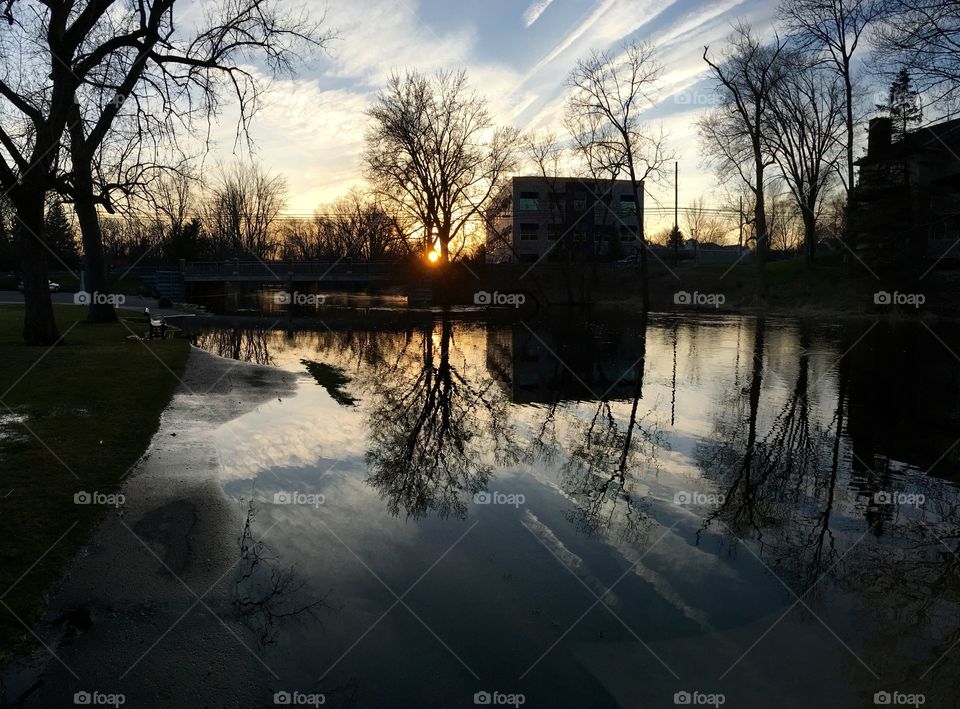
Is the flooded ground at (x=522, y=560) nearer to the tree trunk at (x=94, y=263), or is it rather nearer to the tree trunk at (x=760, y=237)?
the tree trunk at (x=94, y=263)

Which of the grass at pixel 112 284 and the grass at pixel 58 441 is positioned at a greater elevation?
the grass at pixel 112 284

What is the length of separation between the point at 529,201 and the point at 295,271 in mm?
46645

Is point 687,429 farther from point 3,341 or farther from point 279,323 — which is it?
point 279,323

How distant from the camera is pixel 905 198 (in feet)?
122

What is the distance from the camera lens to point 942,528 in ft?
22.9

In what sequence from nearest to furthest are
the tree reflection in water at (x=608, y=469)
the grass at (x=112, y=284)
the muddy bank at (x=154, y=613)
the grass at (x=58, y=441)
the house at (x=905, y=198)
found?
the muddy bank at (x=154, y=613), the grass at (x=58, y=441), the tree reflection in water at (x=608, y=469), the house at (x=905, y=198), the grass at (x=112, y=284)

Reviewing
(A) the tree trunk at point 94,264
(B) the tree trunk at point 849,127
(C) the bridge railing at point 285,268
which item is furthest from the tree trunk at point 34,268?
(B) the tree trunk at point 849,127

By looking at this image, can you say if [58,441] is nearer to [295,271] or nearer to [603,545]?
[603,545]

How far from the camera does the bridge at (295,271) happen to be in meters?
54.5

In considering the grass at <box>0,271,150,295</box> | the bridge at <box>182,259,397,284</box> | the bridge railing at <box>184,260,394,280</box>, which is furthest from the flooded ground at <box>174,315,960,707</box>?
the grass at <box>0,271,150,295</box>

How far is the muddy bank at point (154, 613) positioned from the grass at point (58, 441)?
8.8 inches

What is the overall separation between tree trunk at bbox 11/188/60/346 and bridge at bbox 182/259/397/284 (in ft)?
107

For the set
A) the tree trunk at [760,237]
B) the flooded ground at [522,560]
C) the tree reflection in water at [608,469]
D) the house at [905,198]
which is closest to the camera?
the flooded ground at [522,560]

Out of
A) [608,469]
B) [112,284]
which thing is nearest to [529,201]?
[112,284]
